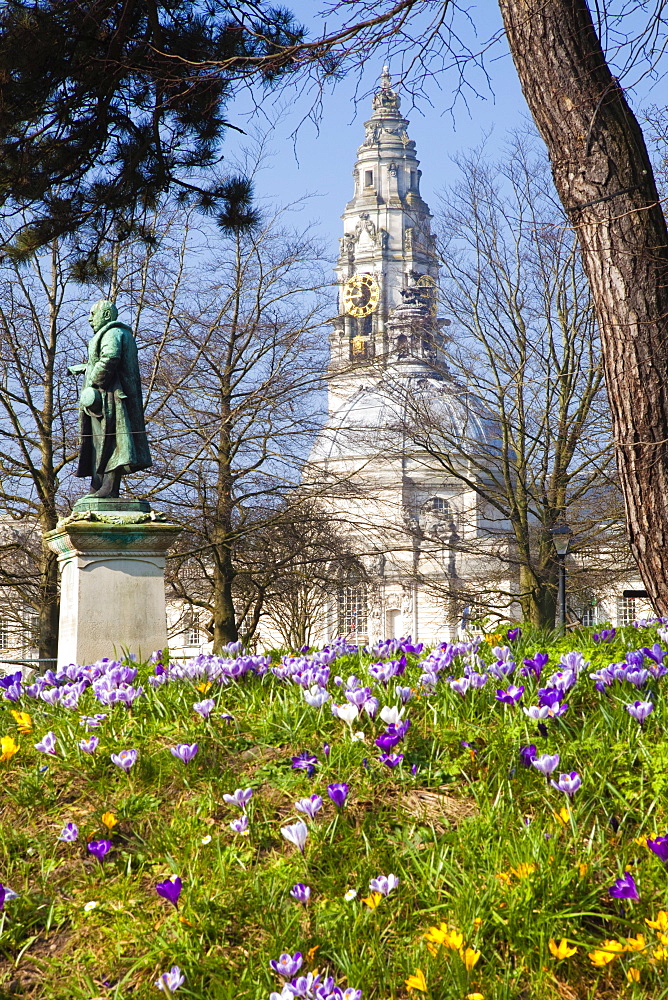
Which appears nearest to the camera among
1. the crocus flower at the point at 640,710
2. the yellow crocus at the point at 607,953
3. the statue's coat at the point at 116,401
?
the yellow crocus at the point at 607,953

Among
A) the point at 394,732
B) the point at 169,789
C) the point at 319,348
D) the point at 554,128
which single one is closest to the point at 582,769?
the point at 394,732

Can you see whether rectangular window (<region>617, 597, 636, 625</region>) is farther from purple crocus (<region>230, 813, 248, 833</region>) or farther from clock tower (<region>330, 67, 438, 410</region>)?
clock tower (<region>330, 67, 438, 410</region>)

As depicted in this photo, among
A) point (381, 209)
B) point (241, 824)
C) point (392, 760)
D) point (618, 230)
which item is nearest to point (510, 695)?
point (392, 760)

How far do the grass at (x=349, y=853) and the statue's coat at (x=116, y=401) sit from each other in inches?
209

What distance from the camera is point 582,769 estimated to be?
10.3 ft

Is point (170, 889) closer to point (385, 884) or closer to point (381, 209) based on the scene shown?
point (385, 884)

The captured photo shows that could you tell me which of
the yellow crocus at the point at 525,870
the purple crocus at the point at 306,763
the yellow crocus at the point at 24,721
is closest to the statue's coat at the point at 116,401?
the yellow crocus at the point at 24,721

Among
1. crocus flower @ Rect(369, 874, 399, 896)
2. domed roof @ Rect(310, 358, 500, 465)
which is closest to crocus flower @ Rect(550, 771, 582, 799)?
crocus flower @ Rect(369, 874, 399, 896)

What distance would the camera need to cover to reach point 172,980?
2.37m

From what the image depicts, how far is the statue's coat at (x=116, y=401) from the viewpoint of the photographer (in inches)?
354

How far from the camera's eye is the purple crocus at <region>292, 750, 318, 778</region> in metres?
3.16

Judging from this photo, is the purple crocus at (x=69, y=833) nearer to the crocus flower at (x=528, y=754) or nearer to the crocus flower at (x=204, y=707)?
the crocus flower at (x=204, y=707)

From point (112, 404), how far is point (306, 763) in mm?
6470

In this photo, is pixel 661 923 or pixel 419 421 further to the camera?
pixel 419 421
